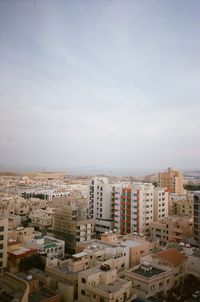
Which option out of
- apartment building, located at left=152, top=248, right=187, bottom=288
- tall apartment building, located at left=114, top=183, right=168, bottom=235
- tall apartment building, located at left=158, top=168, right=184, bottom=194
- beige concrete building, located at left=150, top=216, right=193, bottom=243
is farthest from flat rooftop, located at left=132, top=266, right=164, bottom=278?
tall apartment building, located at left=158, top=168, right=184, bottom=194

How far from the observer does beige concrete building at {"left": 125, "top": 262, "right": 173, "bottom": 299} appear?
9.39ft

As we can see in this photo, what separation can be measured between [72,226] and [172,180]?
7.14 metres

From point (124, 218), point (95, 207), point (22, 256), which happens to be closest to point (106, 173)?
point (95, 207)

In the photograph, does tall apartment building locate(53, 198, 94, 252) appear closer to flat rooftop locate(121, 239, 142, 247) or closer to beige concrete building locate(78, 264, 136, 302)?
flat rooftop locate(121, 239, 142, 247)

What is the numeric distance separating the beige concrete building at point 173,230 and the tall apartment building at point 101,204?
1087 millimetres

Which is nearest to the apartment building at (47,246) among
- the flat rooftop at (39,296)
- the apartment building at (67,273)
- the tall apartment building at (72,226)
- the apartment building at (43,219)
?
the apartment building at (67,273)

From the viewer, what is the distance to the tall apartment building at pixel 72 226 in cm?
513

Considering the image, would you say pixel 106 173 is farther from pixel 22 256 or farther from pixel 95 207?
pixel 22 256

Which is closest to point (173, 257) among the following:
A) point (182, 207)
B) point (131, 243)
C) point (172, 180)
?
point (131, 243)

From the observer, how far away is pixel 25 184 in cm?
1441

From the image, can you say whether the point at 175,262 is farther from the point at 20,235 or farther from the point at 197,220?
the point at 20,235

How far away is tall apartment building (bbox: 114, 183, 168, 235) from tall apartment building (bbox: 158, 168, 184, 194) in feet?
16.9

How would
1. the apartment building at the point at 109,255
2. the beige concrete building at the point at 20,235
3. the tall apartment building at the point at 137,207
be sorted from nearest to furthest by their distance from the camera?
the apartment building at the point at 109,255
the beige concrete building at the point at 20,235
the tall apartment building at the point at 137,207

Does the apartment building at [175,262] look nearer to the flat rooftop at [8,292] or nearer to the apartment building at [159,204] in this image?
the flat rooftop at [8,292]
